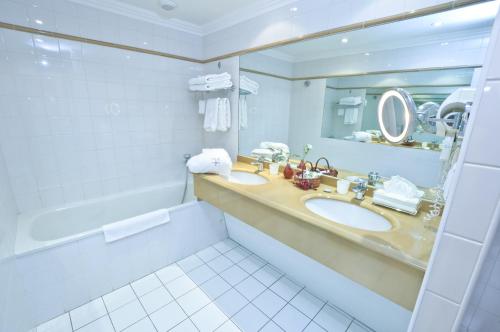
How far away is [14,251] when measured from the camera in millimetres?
1285

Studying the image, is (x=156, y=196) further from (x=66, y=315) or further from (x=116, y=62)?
(x=116, y=62)

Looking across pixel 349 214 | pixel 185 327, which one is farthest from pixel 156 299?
pixel 349 214

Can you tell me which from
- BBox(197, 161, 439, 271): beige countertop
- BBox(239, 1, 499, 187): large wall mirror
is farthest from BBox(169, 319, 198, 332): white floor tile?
BBox(239, 1, 499, 187): large wall mirror

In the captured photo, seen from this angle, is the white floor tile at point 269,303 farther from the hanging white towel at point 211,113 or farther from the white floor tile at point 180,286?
the hanging white towel at point 211,113

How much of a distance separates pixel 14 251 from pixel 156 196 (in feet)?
4.05

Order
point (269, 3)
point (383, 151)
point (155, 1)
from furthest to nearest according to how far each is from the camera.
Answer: point (155, 1) < point (269, 3) < point (383, 151)

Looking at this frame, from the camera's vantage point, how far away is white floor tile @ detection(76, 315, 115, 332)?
1.34 metres

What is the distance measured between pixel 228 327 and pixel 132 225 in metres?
1.00

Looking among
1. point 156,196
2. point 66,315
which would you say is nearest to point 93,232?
point 66,315

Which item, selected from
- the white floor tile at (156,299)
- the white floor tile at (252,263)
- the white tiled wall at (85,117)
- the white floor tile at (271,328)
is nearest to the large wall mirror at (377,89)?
the white tiled wall at (85,117)

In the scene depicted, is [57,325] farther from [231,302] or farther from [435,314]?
[435,314]

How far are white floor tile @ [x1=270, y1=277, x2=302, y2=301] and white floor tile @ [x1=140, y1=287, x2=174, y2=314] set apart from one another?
→ 791 mm

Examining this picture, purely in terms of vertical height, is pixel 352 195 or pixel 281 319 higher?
pixel 352 195

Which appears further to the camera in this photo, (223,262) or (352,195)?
(223,262)
